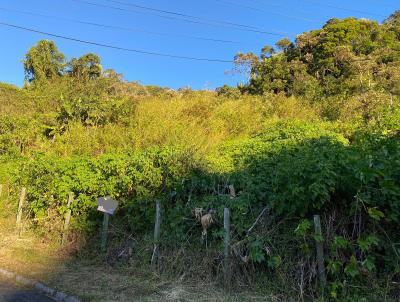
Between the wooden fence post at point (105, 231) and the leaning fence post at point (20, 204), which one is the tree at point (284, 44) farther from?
the wooden fence post at point (105, 231)

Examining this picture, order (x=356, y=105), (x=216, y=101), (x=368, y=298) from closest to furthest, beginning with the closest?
(x=368, y=298), (x=356, y=105), (x=216, y=101)

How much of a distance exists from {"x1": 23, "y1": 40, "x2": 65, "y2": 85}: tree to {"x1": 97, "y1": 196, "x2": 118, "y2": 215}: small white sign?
68.0ft

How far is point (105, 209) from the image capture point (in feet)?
27.5

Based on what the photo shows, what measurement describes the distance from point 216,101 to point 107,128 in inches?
218

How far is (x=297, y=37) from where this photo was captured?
88.6 ft

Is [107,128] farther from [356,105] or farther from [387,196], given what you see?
[387,196]

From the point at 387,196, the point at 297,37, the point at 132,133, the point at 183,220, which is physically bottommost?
the point at 183,220

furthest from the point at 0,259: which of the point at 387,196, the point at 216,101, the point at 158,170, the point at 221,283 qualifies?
the point at 216,101

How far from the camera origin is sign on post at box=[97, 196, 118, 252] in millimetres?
8406

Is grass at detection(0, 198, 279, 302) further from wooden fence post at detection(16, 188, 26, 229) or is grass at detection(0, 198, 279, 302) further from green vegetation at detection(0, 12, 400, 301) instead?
wooden fence post at detection(16, 188, 26, 229)

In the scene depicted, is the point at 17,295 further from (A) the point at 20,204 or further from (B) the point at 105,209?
(A) the point at 20,204

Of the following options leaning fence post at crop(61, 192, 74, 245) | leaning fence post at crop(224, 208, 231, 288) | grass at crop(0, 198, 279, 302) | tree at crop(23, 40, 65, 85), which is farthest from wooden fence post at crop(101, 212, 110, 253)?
tree at crop(23, 40, 65, 85)

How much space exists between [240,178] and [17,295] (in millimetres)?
4277

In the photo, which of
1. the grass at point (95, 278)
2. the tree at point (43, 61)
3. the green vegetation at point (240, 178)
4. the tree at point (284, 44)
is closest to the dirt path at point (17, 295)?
the grass at point (95, 278)
